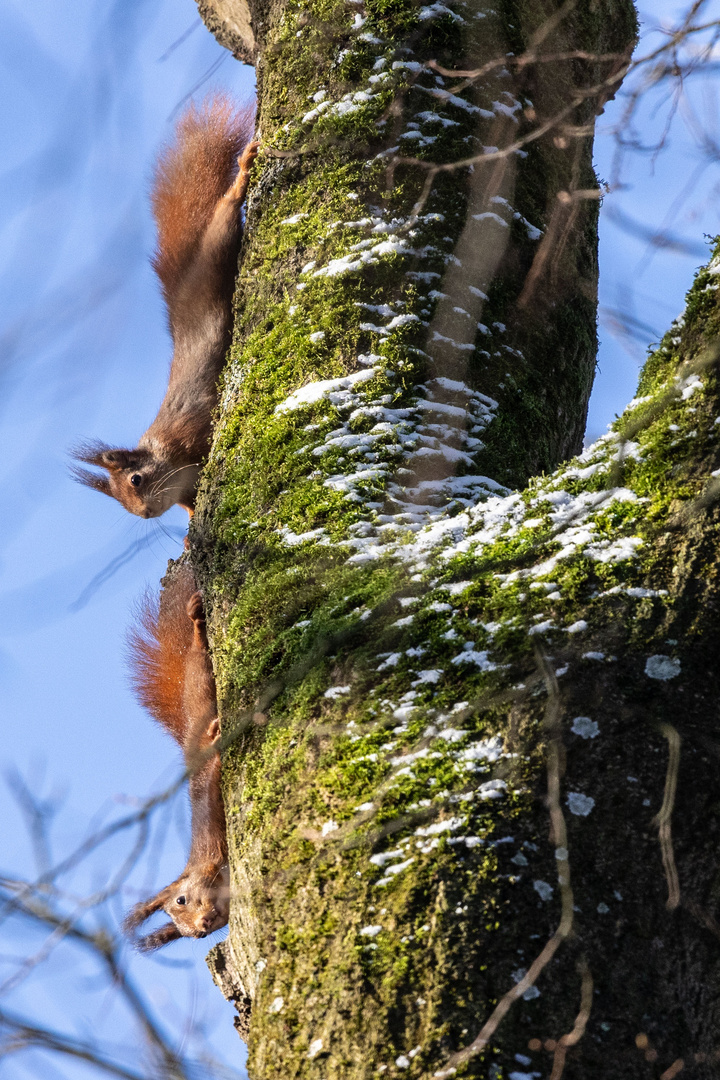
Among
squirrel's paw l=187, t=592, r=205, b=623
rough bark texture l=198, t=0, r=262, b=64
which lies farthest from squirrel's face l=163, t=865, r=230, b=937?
rough bark texture l=198, t=0, r=262, b=64

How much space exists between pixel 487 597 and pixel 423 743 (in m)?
0.32

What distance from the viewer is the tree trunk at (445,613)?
1.45 meters

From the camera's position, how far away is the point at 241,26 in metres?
4.38

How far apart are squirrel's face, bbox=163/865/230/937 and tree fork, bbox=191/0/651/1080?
3.59 ft

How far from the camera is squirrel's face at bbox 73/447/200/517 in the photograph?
16.3ft

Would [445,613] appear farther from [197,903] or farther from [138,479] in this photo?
[138,479]

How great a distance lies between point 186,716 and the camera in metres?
2.99

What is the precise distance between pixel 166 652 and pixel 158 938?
136 centimetres

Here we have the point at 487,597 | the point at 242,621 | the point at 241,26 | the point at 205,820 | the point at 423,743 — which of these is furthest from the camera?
the point at 241,26

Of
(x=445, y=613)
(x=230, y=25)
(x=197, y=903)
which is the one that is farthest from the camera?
(x=230, y=25)

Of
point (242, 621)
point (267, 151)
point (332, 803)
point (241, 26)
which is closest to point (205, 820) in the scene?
point (242, 621)

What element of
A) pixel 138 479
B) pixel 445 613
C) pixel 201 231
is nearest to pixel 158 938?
pixel 138 479

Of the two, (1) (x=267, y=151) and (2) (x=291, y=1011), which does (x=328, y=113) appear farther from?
(2) (x=291, y=1011)

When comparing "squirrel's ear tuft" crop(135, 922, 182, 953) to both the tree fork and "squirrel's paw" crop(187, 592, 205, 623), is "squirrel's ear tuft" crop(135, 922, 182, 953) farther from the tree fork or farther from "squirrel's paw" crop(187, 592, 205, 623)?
"squirrel's paw" crop(187, 592, 205, 623)
